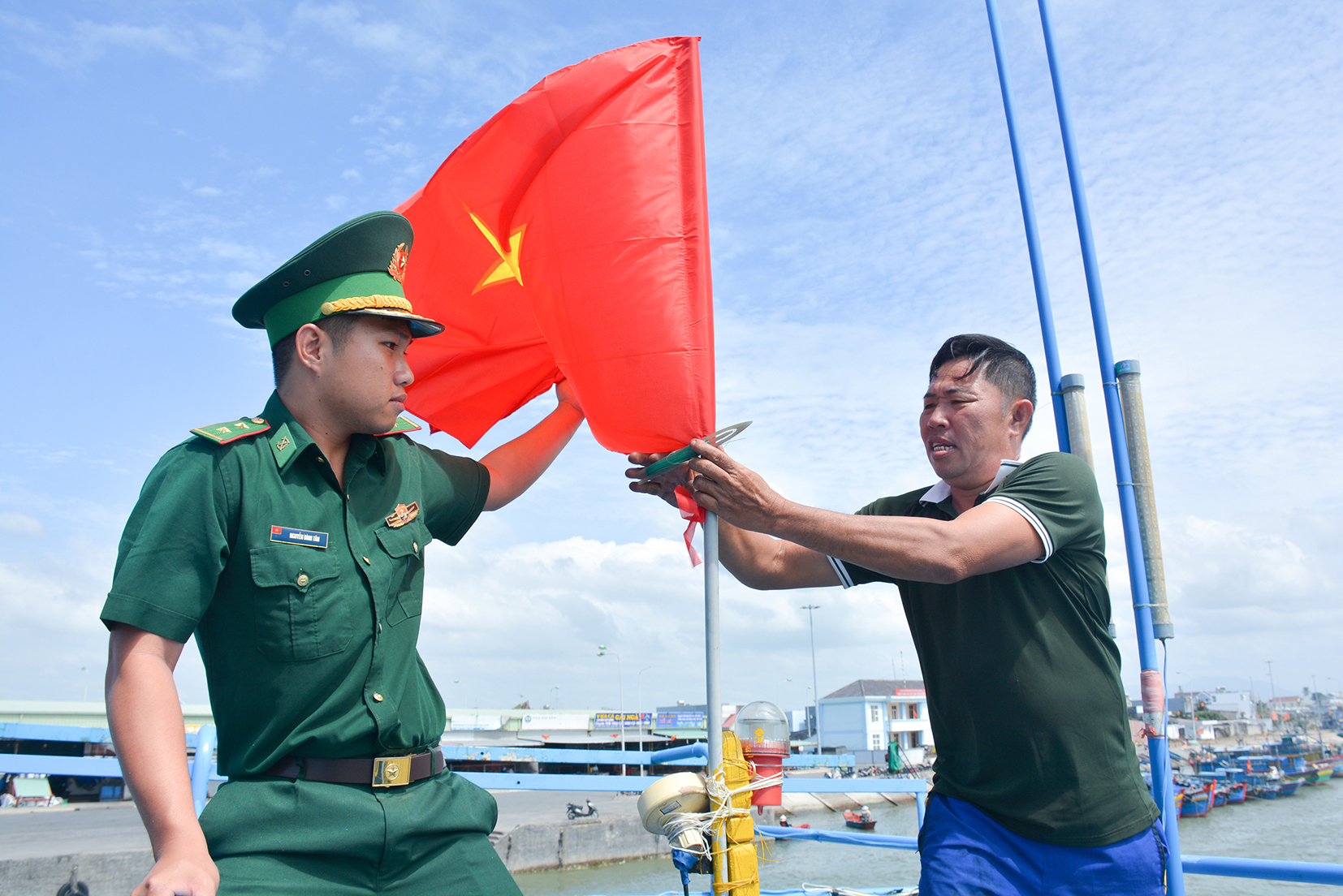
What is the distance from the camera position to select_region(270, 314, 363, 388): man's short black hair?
78.7 inches

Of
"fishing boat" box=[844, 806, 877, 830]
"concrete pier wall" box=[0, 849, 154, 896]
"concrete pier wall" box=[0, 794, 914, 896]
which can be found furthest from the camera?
"fishing boat" box=[844, 806, 877, 830]

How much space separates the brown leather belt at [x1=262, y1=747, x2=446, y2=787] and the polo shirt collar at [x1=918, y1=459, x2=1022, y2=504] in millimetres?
1803

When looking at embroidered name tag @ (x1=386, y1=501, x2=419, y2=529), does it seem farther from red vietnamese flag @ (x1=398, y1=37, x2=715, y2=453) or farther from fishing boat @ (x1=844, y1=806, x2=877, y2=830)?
fishing boat @ (x1=844, y1=806, x2=877, y2=830)

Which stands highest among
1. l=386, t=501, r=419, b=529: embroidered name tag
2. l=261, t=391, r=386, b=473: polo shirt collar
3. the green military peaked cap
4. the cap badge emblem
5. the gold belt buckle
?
the cap badge emblem

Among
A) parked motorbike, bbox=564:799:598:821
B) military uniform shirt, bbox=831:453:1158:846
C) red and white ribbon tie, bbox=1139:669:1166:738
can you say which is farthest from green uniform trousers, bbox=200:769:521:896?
parked motorbike, bbox=564:799:598:821

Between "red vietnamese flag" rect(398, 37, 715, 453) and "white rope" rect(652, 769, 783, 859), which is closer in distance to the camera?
"white rope" rect(652, 769, 783, 859)

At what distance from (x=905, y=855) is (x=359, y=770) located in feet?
91.2

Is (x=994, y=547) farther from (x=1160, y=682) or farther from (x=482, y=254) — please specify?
(x=482, y=254)

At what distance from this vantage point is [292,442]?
188cm

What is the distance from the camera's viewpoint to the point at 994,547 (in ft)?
7.55

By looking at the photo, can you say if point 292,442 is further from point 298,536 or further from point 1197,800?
point 1197,800

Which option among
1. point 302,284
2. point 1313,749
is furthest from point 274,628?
point 1313,749

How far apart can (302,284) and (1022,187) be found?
3544mm

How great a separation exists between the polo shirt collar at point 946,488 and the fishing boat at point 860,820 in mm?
28362
